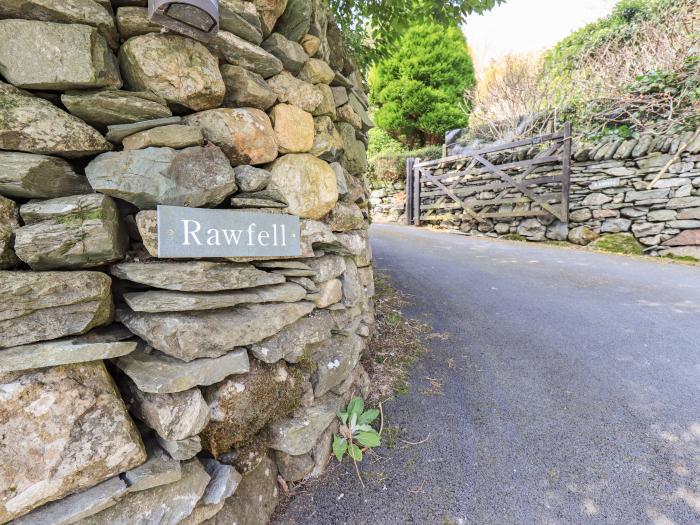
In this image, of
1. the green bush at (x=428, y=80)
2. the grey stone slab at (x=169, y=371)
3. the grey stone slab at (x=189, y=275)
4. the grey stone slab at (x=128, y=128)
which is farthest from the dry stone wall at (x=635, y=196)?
the grey stone slab at (x=128, y=128)

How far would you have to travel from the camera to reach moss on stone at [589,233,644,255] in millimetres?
6301

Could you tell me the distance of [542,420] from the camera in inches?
78.0

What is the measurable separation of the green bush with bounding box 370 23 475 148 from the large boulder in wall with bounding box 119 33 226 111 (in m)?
10.2

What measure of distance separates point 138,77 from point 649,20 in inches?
419

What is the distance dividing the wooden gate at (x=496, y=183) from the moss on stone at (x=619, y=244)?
79 centimetres

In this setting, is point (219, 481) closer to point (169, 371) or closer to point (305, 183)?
point (169, 371)

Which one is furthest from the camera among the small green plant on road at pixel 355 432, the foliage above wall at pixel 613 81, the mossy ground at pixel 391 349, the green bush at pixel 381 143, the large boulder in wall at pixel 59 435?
the green bush at pixel 381 143

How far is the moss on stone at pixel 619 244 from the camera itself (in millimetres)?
6301

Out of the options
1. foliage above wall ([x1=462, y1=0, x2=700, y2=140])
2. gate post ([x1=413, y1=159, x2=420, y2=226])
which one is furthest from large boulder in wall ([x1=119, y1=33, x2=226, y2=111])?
gate post ([x1=413, y1=159, x2=420, y2=226])

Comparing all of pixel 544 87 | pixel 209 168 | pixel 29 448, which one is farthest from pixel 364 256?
pixel 544 87

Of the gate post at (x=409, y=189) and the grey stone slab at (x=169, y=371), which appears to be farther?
the gate post at (x=409, y=189)

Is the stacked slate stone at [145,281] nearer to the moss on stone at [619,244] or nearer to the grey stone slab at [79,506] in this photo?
the grey stone slab at [79,506]

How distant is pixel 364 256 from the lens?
2463 mm

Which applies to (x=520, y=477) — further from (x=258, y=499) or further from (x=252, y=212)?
(x=252, y=212)
